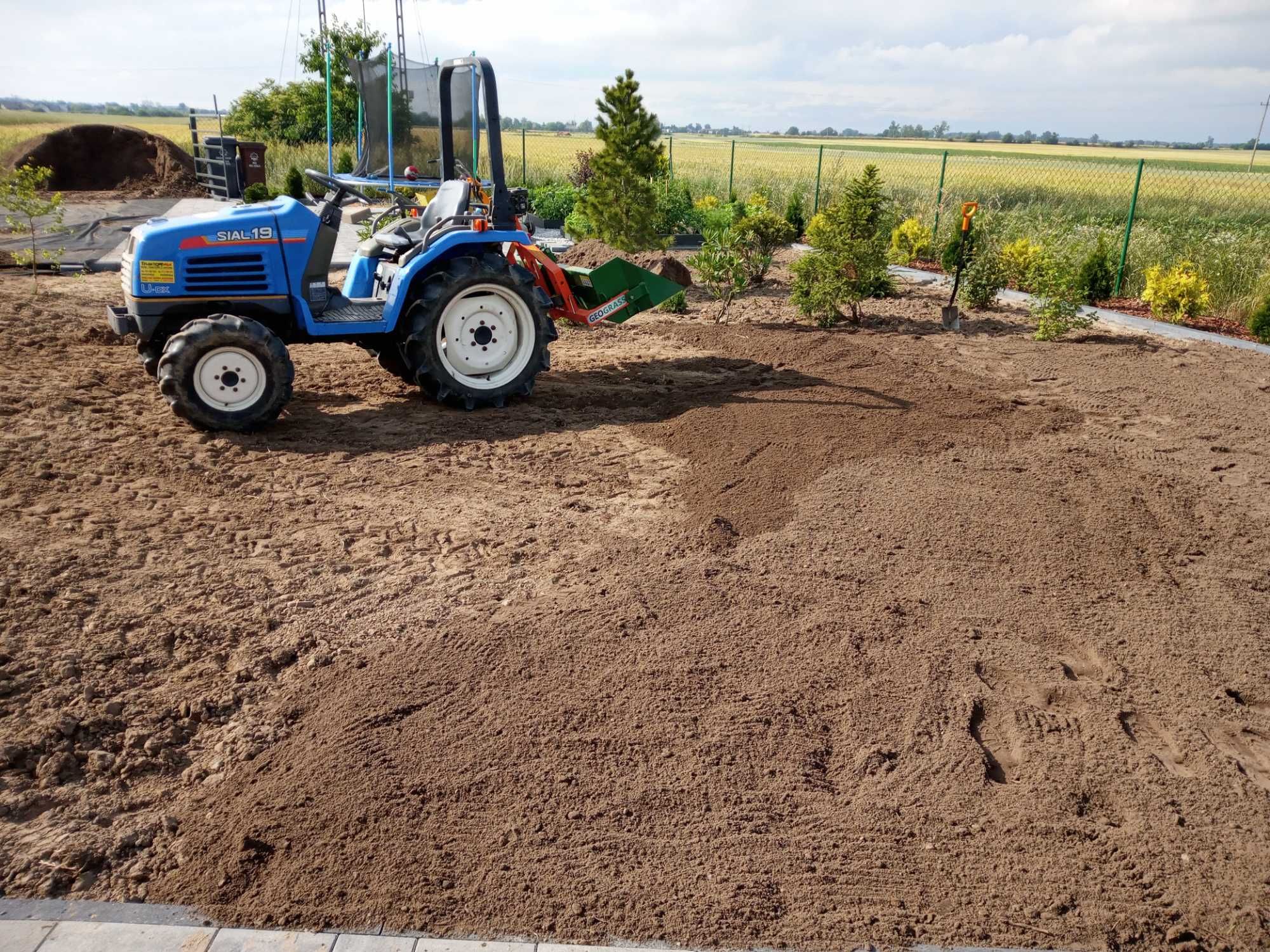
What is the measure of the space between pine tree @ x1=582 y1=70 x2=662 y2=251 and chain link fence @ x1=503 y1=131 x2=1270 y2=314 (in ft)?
13.8

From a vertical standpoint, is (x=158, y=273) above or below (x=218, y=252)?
below

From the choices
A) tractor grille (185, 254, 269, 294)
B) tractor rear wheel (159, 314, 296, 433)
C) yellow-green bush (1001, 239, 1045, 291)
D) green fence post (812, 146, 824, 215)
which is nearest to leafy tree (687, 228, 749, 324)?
yellow-green bush (1001, 239, 1045, 291)

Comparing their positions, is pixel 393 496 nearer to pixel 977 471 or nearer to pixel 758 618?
pixel 758 618

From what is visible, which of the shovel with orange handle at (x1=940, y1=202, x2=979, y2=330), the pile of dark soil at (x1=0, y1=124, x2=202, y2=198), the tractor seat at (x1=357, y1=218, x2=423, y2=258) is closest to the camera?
the tractor seat at (x1=357, y1=218, x2=423, y2=258)

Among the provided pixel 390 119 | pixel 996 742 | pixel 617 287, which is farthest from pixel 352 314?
pixel 996 742

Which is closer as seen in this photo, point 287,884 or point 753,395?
point 287,884

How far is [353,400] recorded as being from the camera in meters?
7.03

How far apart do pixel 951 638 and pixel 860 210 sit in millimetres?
7038

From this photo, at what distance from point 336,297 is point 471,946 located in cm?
Result: 534

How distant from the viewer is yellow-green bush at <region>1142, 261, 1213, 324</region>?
9945 mm

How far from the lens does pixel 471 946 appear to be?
2469mm

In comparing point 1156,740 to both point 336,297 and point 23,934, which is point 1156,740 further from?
point 336,297

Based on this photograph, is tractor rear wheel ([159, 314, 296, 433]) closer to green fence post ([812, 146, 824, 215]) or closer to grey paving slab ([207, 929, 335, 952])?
grey paving slab ([207, 929, 335, 952])

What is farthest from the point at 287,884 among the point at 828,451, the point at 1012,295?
the point at 1012,295
